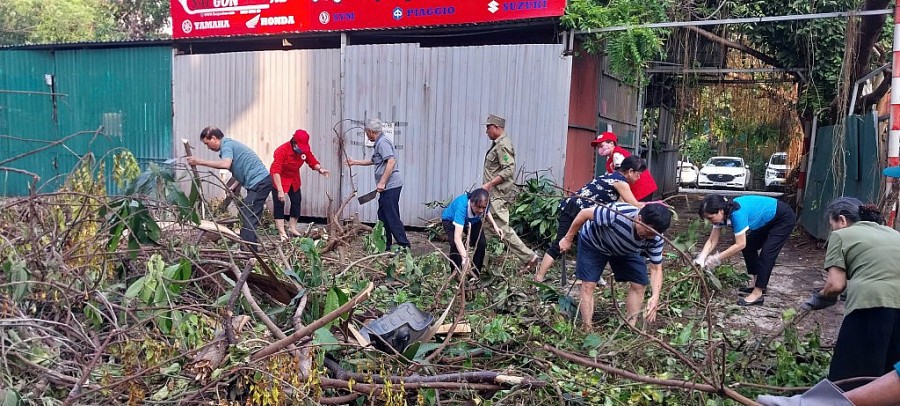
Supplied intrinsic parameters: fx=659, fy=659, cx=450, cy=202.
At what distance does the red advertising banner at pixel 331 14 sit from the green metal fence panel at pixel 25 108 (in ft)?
9.56

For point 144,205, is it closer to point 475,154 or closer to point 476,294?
point 476,294

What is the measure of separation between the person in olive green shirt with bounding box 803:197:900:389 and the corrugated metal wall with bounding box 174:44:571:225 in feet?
15.7

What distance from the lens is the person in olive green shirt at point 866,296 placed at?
3.32 meters

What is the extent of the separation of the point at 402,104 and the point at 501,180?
2700 millimetres

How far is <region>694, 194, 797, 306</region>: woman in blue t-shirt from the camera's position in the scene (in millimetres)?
5387

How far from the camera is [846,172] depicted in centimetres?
764

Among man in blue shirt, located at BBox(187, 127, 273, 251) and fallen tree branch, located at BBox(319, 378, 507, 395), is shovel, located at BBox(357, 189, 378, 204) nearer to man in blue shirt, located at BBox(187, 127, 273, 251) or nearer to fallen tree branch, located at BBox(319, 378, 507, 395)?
man in blue shirt, located at BBox(187, 127, 273, 251)

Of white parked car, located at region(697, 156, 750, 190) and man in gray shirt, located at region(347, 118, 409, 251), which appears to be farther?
white parked car, located at region(697, 156, 750, 190)

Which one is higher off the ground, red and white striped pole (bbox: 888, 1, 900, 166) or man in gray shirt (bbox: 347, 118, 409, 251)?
red and white striped pole (bbox: 888, 1, 900, 166)

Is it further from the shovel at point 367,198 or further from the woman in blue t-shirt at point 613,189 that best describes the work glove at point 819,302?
the shovel at point 367,198

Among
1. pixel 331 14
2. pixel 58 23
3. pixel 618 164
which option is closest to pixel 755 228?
pixel 618 164

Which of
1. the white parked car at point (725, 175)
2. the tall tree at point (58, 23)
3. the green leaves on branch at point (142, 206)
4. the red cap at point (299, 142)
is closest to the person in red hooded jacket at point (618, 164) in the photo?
the red cap at point (299, 142)

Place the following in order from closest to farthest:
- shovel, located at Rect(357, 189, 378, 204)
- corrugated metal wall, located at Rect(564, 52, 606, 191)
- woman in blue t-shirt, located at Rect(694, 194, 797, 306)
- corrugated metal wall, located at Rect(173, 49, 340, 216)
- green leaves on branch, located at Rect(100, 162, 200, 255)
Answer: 1. green leaves on branch, located at Rect(100, 162, 200, 255)
2. woman in blue t-shirt, located at Rect(694, 194, 797, 306)
3. shovel, located at Rect(357, 189, 378, 204)
4. corrugated metal wall, located at Rect(564, 52, 606, 191)
5. corrugated metal wall, located at Rect(173, 49, 340, 216)

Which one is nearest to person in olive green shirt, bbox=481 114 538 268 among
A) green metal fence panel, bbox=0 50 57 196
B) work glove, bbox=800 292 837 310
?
work glove, bbox=800 292 837 310
